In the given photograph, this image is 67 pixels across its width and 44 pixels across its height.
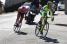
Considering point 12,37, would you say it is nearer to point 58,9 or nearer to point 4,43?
point 4,43

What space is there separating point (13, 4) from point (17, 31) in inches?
1312

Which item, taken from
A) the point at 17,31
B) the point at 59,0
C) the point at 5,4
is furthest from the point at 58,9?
the point at 17,31

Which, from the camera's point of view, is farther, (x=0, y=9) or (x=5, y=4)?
(x=5, y=4)

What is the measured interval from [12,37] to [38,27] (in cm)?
150

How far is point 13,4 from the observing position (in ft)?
167

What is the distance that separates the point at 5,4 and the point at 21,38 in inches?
1310

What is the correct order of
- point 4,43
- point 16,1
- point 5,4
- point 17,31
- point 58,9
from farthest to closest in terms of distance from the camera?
point 16,1
point 5,4
point 58,9
point 17,31
point 4,43

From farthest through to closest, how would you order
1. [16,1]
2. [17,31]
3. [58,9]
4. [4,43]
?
[16,1]
[58,9]
[17,31]
[4,43]

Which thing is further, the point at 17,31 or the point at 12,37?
the point at 17,31

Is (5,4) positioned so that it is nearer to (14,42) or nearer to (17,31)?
(17,31)

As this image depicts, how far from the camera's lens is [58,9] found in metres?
43.1

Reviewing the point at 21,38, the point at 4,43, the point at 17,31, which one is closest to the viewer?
the point at 4,43

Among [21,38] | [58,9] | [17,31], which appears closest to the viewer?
[21,38]

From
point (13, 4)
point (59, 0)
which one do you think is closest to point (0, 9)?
point (13, 4)
